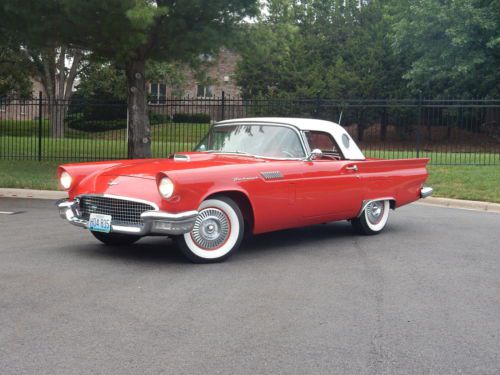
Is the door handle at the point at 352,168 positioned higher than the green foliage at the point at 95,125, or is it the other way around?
the green foliage at the point at 95,125

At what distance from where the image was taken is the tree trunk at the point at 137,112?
18094 mm

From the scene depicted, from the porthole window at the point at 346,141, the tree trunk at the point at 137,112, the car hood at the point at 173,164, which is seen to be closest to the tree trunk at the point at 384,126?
the tree trunk at the point at 137,112

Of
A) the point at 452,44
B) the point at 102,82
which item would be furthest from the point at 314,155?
the point at 102,82

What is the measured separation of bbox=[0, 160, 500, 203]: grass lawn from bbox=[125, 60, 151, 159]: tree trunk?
217 centimetres

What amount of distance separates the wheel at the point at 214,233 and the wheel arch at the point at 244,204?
79 millimetres

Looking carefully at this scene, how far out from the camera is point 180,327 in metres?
4.66

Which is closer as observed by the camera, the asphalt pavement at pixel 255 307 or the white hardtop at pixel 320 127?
the asphalt pavement at pixel 255 307

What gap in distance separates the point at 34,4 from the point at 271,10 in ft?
27.3

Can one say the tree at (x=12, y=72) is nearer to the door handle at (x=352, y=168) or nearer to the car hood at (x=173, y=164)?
the car hood at (x=173, y=164)

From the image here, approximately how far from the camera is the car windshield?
25.6ft

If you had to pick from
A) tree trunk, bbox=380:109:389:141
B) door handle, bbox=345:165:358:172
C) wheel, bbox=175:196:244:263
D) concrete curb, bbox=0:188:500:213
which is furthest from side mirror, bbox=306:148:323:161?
tree trunk, bbox=380:109:389:141

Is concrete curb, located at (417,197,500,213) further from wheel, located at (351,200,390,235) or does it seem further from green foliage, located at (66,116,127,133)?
green foliage, located at (66,116,127,133)

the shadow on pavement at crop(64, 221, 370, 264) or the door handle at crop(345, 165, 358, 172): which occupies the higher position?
the door handle at crop(345, 165, 358, 172)

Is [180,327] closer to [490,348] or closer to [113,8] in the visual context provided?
[490,348]
